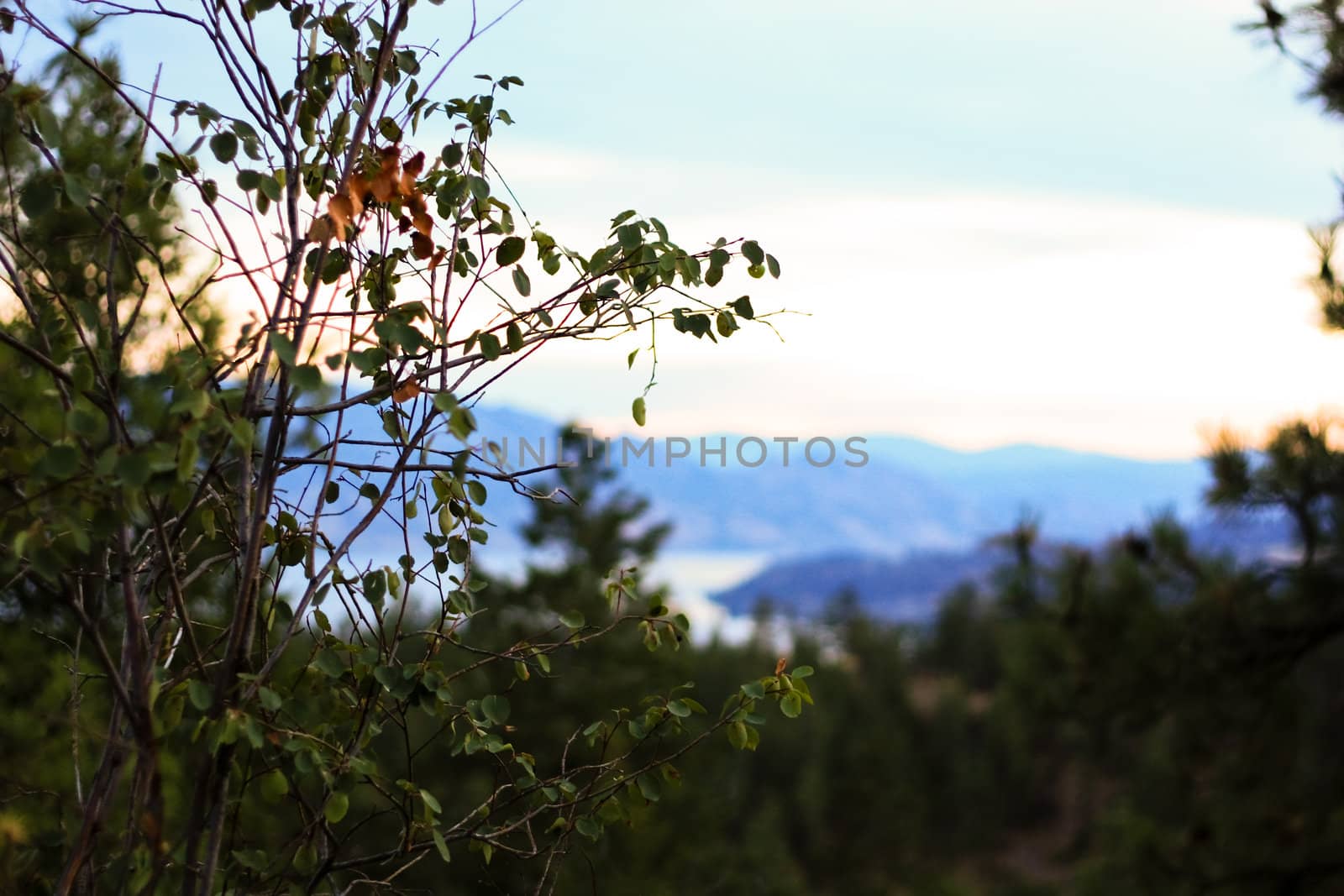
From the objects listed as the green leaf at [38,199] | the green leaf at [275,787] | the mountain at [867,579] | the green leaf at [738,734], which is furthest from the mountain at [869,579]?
the green leaf at [38,199]

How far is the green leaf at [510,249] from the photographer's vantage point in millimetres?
1679

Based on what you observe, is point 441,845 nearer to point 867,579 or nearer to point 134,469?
point 134,469

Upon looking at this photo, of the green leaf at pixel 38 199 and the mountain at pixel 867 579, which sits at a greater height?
the green leaf at pixel 38 199

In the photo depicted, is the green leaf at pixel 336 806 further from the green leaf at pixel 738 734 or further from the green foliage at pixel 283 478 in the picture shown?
the green leaf at pixel 738 734

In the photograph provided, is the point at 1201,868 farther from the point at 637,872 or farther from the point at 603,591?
the point at 637,872

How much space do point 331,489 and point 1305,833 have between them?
4910 millimetres

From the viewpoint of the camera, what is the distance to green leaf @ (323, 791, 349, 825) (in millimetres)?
1359

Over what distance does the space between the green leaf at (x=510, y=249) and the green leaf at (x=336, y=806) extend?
2.64ft

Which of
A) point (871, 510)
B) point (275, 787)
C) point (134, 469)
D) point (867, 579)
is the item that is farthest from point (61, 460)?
point (871, 510)

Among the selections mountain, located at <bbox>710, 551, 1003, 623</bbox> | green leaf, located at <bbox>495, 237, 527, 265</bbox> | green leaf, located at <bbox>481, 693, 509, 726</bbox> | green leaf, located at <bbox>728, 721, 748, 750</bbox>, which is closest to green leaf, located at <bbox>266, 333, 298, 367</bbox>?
green leaf, located at <bbox>495, 237, 527, 265</bbox>

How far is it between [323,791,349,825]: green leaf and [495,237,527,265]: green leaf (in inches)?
31.7

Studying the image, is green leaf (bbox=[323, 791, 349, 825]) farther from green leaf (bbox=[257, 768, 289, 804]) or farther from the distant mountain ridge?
the distant mountain ridge

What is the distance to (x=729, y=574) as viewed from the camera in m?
110

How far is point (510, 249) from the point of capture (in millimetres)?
1682
